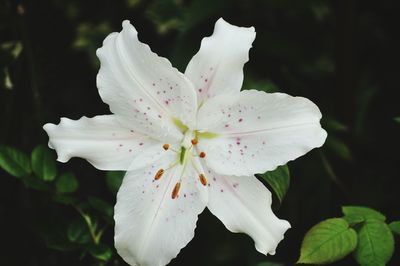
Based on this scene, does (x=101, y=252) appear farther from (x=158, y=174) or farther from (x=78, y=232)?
(x=158, y=174)

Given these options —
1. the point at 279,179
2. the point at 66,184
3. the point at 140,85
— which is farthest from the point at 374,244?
the point at 66,184

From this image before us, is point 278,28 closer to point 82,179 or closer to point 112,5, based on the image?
point 112,5

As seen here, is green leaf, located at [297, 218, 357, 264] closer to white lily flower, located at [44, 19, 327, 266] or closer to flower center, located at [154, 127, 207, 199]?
white lily flower, located at [44, 19, 327, 266]

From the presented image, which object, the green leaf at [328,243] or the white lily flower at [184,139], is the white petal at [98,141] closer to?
the white lily flower at [184,139]

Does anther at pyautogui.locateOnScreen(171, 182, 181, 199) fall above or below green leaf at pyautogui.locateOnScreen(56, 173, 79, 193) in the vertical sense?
below

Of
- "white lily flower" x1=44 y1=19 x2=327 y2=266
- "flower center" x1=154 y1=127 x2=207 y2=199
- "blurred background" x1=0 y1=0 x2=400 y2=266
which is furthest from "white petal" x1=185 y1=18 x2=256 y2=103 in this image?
"blurred background" x1=0 y1=0 x2=400 y2=266

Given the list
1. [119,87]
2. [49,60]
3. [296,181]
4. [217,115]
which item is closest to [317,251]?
[217,115]

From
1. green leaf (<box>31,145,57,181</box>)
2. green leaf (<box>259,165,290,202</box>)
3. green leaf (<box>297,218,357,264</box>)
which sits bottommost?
green leaf (<box>297,218,357,264</box>)

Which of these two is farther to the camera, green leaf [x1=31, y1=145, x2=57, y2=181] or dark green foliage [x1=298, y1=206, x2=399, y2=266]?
green leaf [x1=31, y1=145, x2=57, y2=181]
